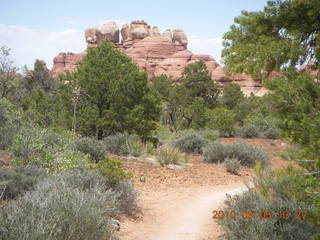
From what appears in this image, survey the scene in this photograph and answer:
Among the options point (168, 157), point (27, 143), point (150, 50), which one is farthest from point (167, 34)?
point (27, 143)

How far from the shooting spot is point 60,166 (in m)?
6.79

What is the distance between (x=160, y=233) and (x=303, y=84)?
3329 millimetres

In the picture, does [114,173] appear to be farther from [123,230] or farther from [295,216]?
[295,216]

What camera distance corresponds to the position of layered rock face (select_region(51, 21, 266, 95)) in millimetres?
80938

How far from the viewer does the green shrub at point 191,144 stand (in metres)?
14.1

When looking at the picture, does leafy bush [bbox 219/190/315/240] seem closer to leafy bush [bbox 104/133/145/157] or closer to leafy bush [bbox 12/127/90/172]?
leafy bush [bbox 12/127/90/172]

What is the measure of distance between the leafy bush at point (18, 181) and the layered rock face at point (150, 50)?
229ft

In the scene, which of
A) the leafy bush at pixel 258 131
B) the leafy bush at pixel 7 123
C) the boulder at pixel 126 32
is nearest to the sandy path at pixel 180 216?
the leafy bush at pixel 7 123

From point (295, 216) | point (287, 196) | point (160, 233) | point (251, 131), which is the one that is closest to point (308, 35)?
point (295, 216)

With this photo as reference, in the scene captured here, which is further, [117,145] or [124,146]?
[117,145]

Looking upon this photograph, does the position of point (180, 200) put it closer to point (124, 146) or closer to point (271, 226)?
point (271, 226)

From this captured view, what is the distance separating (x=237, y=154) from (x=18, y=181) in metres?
7.98

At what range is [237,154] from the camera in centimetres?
1165

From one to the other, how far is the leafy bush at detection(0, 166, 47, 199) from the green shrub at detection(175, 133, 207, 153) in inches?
340
